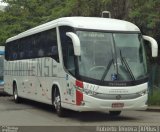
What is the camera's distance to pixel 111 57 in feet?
50.6

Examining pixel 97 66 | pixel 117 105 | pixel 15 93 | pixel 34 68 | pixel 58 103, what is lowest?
pixel 15 93

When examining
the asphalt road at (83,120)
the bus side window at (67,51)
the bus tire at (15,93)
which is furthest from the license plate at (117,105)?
the bus tire at (15,93)

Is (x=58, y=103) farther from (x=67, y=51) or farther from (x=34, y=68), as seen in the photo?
(x=34, y=68)

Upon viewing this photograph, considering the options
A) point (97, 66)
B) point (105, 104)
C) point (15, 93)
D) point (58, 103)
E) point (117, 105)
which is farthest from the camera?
point (15, 93)

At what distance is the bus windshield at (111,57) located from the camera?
1517 centimetres

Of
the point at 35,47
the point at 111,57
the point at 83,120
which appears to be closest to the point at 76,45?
the point at 111,57

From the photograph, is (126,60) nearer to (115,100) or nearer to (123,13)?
(115,100)

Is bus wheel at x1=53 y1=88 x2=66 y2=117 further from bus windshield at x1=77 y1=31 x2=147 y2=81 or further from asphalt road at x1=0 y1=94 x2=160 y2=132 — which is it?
bus windshield at x1=77 y1=31 x2=147 y2=81

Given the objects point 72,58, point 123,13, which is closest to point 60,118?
point 72,58

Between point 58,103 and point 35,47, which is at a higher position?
point 35,47

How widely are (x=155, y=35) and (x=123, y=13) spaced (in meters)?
2.13

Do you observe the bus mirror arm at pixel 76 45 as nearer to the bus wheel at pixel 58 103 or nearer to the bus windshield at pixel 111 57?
the bus windshield at pixel 111 57

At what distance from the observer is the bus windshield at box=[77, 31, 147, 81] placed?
15.2m

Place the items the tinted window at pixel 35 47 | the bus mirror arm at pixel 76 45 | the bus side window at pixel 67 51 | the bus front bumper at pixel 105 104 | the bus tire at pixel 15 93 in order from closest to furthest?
the bus mirror arm at pixel 76 45 → the bus front bumper at pixel 105 104 → the bus side window at pixel 67 51 → the tinted window at pixel 35 47 → the bus tire at pixel 15 93
